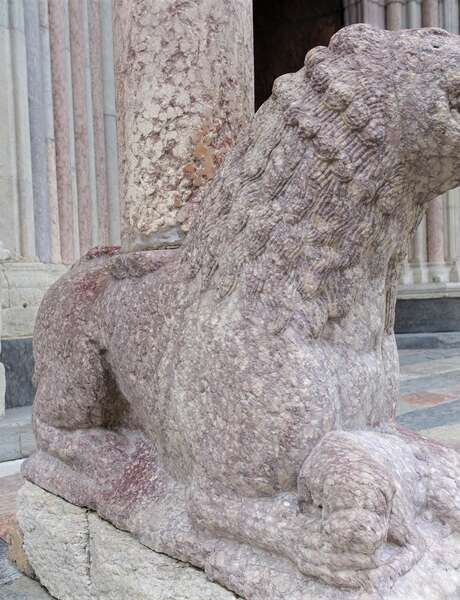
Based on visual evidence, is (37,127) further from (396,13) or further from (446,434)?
(396,13)

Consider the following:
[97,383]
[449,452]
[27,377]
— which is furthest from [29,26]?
[449,452]

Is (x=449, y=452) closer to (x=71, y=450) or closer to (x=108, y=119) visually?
(x=71, y=450)

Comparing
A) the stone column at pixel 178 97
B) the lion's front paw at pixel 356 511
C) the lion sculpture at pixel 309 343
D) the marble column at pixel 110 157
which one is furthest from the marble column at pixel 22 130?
the lion's front paw at pixel 356 511

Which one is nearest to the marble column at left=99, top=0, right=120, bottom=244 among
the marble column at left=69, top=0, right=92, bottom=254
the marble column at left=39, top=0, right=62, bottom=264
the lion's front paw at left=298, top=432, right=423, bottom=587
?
the marble column at left=69, top=0, right=92, bottom=254

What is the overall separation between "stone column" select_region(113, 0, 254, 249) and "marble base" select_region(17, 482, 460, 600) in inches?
30.1

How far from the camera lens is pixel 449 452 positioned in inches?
51.9

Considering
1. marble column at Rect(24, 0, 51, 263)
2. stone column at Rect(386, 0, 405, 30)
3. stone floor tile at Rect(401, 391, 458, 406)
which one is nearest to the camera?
stone floor tile at Rect(401, 391, 458, 406)

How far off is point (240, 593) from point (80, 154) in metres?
4.16

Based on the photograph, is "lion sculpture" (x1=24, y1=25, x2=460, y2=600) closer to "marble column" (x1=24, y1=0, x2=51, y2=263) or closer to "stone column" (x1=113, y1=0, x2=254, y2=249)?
"stone column" (x1=113, y1=0, x2=254, y2=249)

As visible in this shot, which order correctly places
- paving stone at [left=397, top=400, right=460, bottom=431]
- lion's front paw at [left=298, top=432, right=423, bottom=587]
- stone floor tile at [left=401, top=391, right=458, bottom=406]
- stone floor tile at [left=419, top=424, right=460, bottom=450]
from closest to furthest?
lion's front paw at [left=298, top=432, right=423, bottom=587] < stone floor tile at [left=419, top=424, right=460, bottom=450] < paving stone at [left=397, top=400, right=460, bottom=431] < stone floor tile at [left=401, top=391, right=458, bottom=406]

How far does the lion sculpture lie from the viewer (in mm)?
1071

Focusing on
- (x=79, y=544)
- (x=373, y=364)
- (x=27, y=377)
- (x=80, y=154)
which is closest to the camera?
(x=373, y=364)

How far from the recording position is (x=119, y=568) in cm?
140

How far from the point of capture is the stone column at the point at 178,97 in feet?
5.68
